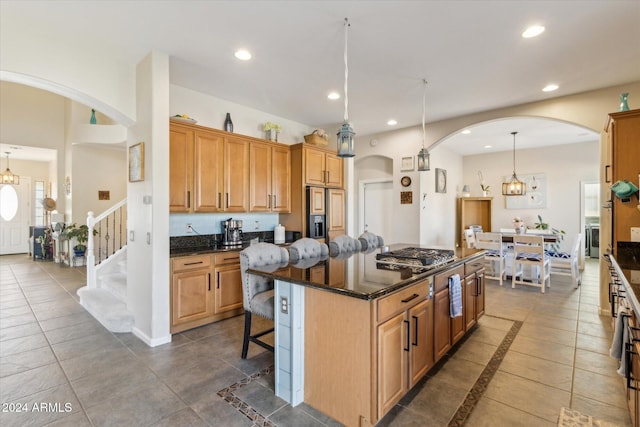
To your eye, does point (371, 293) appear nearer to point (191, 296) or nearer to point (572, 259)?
point (191, 296)

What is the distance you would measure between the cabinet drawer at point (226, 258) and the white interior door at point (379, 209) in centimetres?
362

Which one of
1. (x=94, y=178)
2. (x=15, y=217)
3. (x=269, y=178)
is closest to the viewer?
(x=269, y=178)

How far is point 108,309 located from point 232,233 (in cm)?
166

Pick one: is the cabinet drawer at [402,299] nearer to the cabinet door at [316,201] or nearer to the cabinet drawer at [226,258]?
the cabinet drawer at [226,258]

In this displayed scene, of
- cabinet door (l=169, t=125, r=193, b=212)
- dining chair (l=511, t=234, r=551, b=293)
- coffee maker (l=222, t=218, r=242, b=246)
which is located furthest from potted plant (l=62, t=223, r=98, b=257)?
dining chair (l=511, t=234, r=551, b=293)

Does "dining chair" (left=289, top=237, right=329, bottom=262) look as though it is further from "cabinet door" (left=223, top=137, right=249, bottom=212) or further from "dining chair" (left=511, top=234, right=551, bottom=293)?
"dining chair" (left=511, top=234, right=551, bottom=293)

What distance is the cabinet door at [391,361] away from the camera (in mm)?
1746

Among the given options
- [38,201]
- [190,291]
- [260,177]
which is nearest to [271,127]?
[260,177]

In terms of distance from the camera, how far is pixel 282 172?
15.9 ft

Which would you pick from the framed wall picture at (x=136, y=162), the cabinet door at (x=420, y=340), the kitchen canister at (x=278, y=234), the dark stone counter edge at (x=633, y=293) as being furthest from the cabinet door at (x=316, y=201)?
the dark stone counter edge at (x=633, y=293)

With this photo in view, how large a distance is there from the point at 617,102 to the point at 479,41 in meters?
2.45

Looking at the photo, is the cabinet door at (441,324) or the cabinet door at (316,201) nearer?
the cabinet door at (441,324)

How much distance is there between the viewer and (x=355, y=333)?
1.76 m

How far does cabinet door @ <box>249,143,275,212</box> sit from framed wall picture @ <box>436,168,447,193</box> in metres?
4.32
